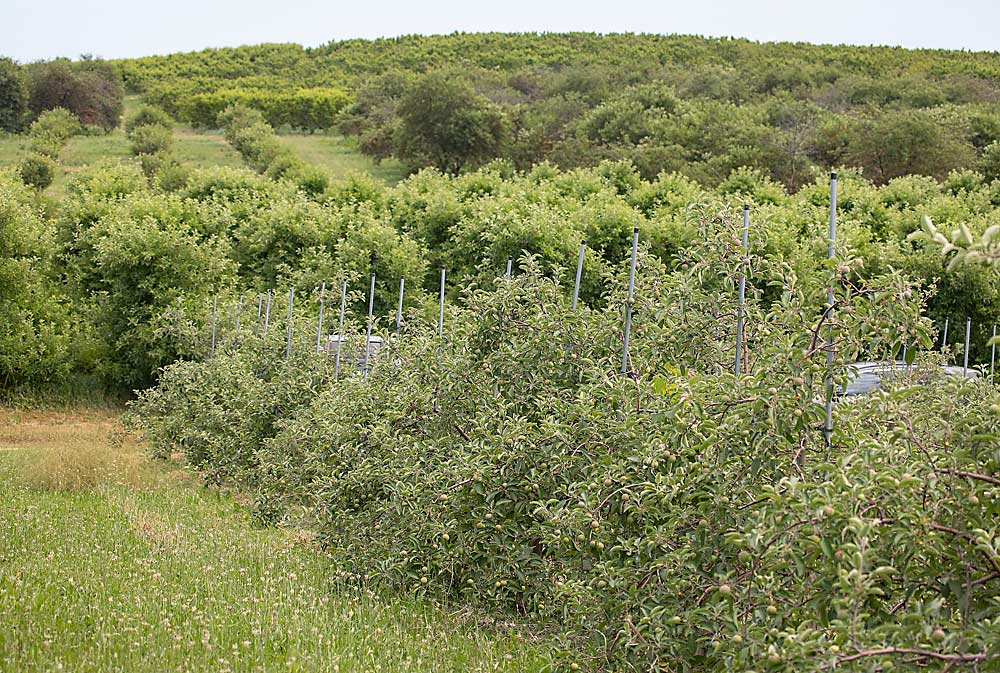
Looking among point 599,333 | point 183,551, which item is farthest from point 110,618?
point 599,333

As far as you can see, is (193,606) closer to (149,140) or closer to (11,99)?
(149,140)

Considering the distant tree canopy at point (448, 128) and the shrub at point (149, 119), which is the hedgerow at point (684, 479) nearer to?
the distant tree canopy at point (448, 128)

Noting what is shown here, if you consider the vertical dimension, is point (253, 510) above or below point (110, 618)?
below

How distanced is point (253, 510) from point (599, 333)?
4234mm

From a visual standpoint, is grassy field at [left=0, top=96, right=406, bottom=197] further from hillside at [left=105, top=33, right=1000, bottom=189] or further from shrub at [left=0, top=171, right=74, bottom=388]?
shrub at [left=0, top=171, right=74, bottom=388]

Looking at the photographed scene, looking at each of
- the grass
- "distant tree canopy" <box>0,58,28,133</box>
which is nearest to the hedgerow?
the grass

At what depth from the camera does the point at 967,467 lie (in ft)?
9.77

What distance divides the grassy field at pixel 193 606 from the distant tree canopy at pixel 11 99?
1564 inches

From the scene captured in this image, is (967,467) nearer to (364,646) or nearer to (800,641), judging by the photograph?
(800,641)

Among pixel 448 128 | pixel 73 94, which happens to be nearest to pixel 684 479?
pixel 448 128

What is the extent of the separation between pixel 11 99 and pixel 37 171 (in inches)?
479

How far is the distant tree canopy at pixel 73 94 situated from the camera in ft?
146

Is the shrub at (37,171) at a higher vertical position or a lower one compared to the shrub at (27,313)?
higher

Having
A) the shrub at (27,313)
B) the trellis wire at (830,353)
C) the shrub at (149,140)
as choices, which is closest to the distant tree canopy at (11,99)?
the shrub at (149,140)
